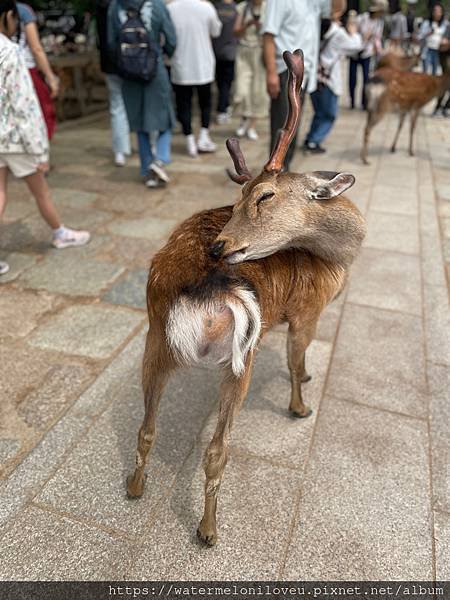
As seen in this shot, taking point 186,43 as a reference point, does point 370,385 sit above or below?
below

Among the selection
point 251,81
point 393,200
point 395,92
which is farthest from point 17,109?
point 395,92

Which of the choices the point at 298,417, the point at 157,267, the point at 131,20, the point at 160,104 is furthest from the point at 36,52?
the point at 298,417

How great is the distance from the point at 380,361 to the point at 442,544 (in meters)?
1.26

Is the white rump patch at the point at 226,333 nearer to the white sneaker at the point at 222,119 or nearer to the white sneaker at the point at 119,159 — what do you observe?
the white sneaker at the point at 119,159

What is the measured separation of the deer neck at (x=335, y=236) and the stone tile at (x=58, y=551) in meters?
1.48

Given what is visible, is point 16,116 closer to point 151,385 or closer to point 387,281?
point 151,385

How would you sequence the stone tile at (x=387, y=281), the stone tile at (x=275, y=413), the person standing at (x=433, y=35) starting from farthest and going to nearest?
the person standing at (x=433, y=35), the stone tile at (x=387, y=281), the stone tile at (x=275, y=413)

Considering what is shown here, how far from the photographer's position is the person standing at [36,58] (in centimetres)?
458

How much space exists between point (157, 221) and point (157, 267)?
127 inches

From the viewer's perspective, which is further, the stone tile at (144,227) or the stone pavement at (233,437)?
the stone tile at (144,227)

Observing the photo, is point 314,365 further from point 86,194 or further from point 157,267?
point 86,194

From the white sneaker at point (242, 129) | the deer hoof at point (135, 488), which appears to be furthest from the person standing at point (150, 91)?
the deer hoof at point (135, 488)

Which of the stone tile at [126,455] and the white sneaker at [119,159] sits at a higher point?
the white sneaker at [119,159]

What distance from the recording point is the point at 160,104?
17.5 ft
